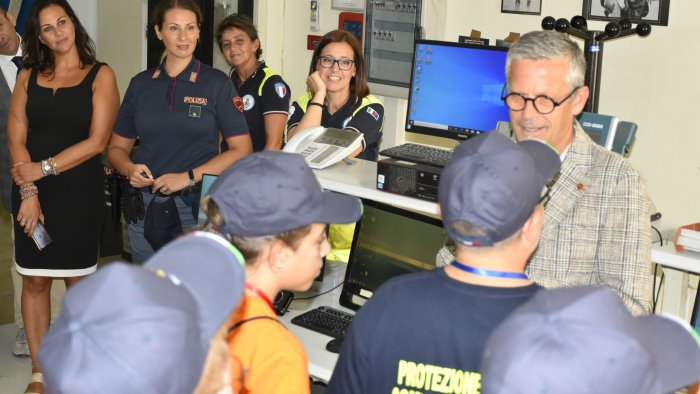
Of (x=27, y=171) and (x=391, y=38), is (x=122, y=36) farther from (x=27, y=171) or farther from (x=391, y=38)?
(x=27, y=171)

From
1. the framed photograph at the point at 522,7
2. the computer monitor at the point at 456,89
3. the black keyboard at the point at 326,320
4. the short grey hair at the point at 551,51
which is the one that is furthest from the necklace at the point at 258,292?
the framed photograph at the point at 522,7

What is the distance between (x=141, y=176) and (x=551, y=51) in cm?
185

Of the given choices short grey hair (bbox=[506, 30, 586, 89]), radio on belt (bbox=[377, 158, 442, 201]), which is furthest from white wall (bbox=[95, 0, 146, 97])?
short grey hair (bbox=[506, 30, 586, 89])

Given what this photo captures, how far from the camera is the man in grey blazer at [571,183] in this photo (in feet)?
6.98

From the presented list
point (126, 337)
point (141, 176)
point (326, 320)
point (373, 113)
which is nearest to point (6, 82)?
point (141, 176)

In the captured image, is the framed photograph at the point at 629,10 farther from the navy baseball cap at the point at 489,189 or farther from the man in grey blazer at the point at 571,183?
the navy baseball cap at the point at 489,189

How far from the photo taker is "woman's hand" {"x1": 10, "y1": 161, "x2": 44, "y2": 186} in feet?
11.9

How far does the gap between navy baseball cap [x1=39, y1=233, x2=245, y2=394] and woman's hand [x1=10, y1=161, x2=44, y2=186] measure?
2.59 m

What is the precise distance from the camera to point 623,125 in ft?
8.71

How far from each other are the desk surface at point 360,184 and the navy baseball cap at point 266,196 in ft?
2.72

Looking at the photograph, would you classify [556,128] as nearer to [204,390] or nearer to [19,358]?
[204,390]

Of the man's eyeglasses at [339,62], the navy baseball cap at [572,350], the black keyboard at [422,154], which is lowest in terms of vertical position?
the navy baseball cap at [572,350]

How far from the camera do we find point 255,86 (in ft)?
14.1

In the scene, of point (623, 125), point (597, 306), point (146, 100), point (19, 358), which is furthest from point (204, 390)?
point (19, 358)
